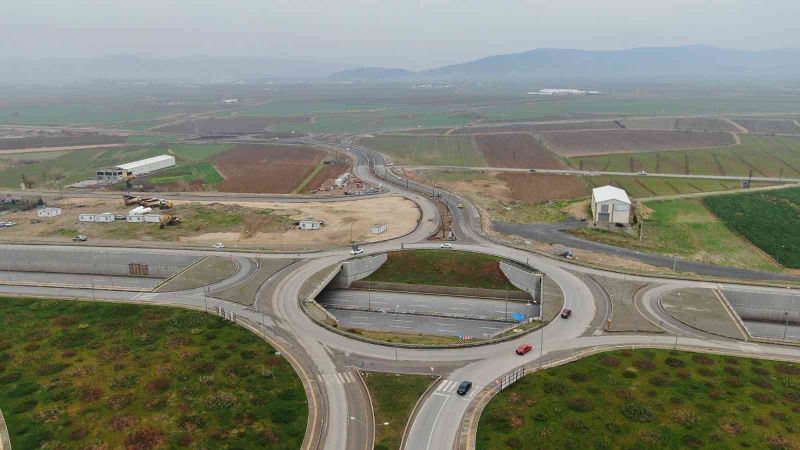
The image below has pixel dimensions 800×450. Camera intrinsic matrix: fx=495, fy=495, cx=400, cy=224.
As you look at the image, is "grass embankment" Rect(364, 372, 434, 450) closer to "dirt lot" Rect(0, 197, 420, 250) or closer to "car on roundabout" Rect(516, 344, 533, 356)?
"car on roundabout" Rect(516, 344, 533, 356)

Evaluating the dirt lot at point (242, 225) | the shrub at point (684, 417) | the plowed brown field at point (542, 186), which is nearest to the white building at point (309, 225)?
the dirt lot at point (242, 225)

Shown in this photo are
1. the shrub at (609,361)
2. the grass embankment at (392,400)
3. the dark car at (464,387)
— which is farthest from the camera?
the shrub at (609,361)

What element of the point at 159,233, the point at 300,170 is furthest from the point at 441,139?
the point at 159,233

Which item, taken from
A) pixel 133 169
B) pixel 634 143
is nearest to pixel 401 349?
pixel 133 169

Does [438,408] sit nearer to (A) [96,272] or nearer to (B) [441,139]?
(A) [96,272]

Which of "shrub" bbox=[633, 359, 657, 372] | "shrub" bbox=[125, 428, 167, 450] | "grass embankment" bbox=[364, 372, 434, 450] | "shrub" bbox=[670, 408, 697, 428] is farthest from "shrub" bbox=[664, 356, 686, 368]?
"shrub" bbox=[125, 428, 167, 450]

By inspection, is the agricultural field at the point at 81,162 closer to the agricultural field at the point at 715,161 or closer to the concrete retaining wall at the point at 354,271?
the concrete retaining wall at the point at 354,271

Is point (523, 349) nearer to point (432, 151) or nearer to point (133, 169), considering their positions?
point (432, 151)
